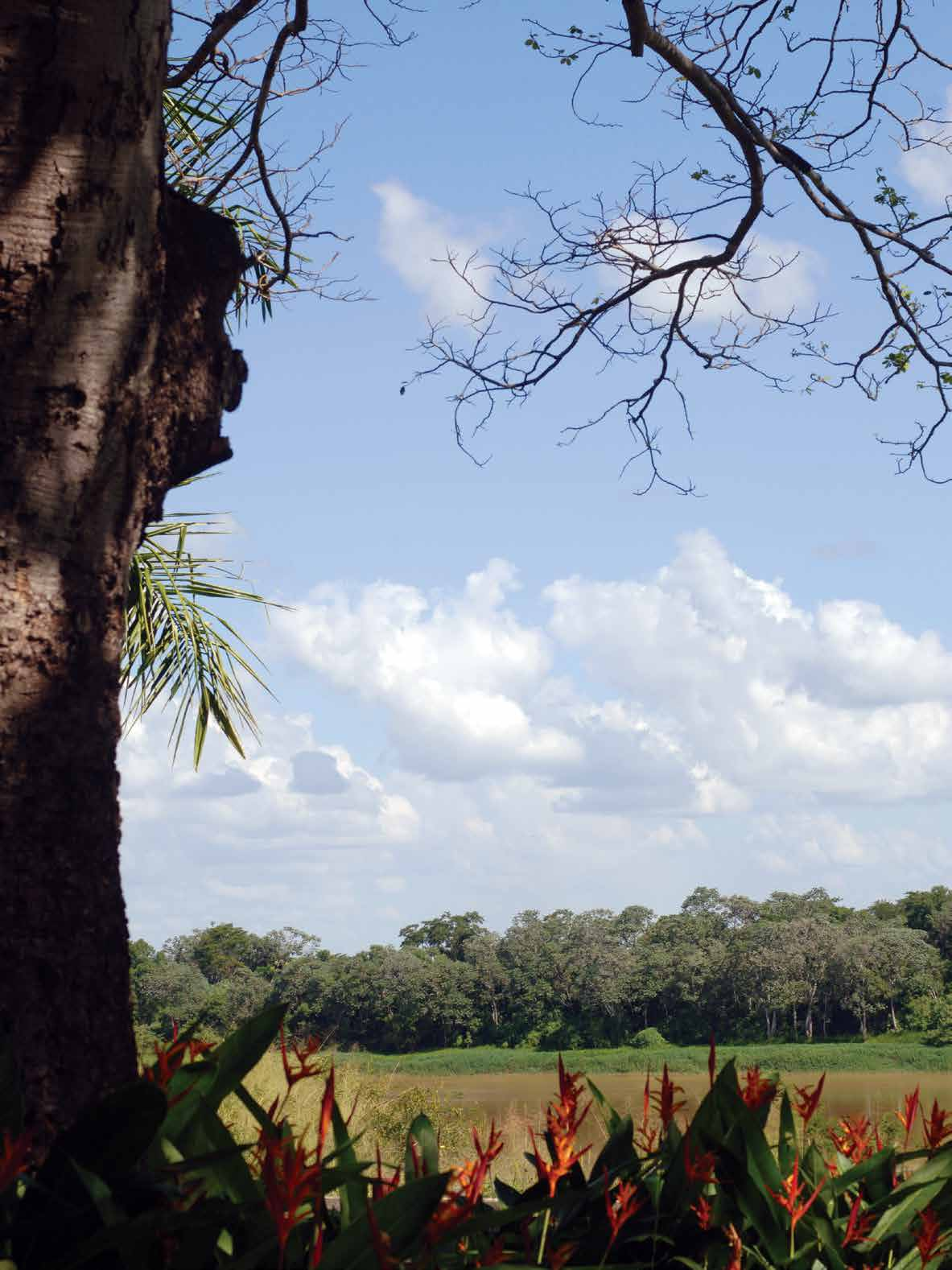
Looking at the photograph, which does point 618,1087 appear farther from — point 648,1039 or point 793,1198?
point 793,1198

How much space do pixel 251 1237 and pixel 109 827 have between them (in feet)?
3.48

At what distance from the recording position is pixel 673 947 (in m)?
24.1

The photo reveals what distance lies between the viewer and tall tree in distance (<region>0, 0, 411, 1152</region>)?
2244 millimetres

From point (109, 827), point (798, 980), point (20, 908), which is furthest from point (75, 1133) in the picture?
point (798, 980)

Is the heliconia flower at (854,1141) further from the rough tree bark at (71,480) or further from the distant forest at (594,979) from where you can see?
the distant forest at (594,979)

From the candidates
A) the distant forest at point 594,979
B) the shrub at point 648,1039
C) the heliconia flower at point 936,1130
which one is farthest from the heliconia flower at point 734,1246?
the shrub at point 648,1039

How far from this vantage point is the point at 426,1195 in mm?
1435

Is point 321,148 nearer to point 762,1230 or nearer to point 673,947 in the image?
point 762,1230

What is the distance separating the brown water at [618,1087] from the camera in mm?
9735

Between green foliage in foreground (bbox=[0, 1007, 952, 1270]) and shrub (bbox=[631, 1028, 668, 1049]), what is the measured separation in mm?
20573

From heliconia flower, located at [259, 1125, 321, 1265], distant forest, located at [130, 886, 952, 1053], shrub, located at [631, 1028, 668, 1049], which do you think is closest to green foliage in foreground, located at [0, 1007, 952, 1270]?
heliconia flower, located at [259, 1125, 321, 1265]

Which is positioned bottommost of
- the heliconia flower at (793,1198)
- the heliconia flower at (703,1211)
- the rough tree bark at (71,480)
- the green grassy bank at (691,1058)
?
the green grassy bank at (691,1058)

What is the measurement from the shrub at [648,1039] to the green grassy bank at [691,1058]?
9.2 inches

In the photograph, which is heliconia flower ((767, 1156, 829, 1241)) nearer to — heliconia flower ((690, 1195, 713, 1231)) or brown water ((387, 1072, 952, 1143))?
heliconia flower ((690, 1195, 713, 1231))
